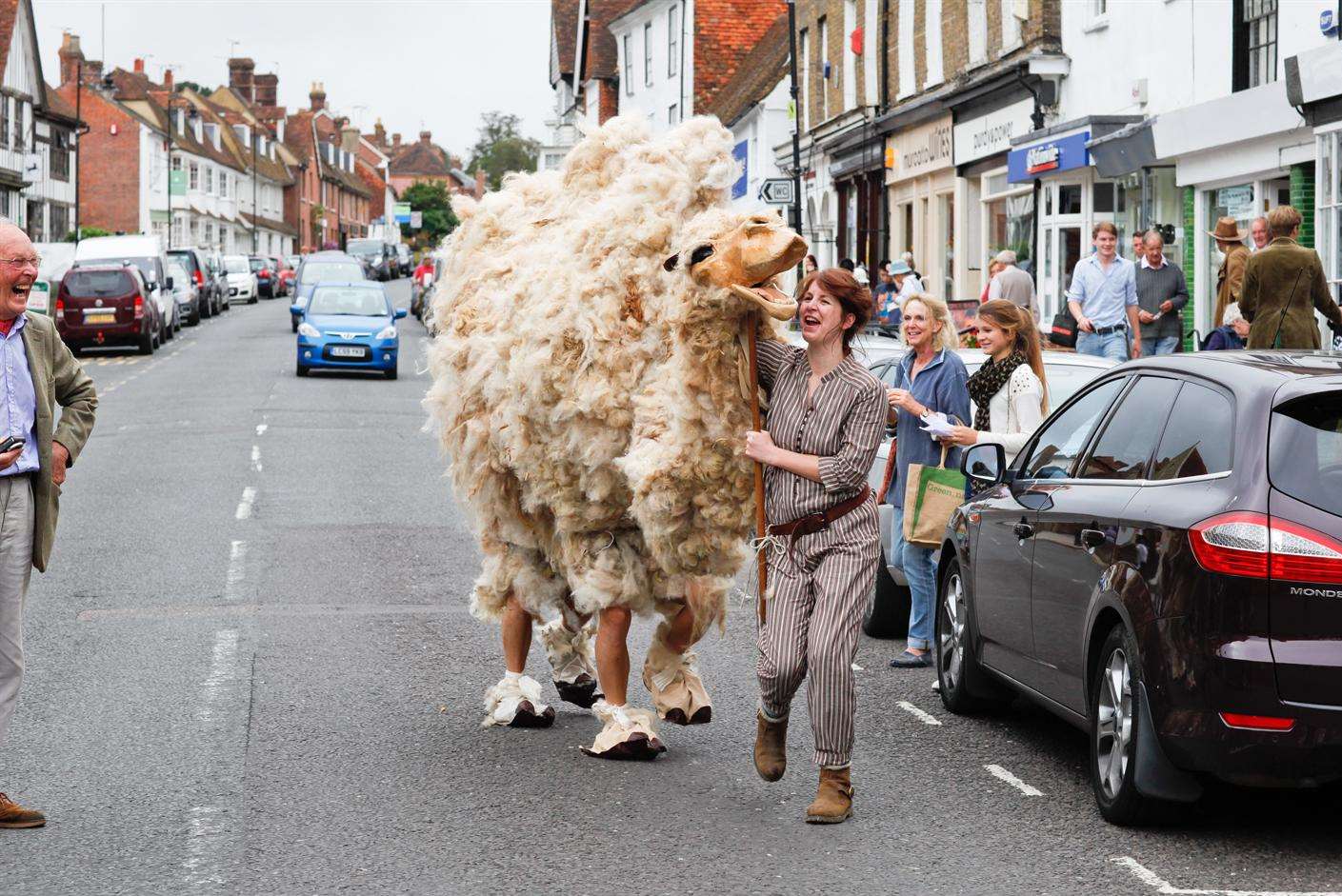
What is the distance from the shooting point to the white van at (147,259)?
139 ft

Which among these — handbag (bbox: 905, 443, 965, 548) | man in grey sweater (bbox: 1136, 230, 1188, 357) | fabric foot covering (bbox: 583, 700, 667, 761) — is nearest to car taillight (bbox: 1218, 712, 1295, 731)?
fabric foot covering (bbox: 583, 700, 667, 761)

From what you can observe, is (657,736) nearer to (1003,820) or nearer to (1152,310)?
(1003,820)

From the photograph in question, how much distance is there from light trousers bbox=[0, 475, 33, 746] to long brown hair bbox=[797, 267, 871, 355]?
2.76 m

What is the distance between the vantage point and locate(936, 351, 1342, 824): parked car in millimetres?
5418

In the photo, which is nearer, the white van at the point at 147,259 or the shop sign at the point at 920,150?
the shop sign at the point at 920,150

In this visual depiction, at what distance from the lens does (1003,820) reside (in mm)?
6230

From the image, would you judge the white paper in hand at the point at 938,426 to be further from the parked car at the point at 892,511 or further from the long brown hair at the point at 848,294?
the long brown hair at the point at 848,294

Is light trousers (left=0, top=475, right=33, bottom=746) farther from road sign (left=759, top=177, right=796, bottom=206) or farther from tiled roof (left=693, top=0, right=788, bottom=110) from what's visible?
tiled roof (left=693, top=0, right=788, bottom=110)

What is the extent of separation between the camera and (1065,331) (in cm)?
1752

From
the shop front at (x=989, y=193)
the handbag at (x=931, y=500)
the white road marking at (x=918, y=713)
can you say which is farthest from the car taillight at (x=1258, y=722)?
the shop front at (x=989, y=193)

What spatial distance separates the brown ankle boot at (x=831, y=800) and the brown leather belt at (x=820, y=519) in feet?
2.66

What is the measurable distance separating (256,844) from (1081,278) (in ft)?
40.5

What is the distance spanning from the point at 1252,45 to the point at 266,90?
123m

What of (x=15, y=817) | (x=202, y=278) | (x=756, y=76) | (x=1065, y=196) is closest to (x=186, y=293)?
(x=202, y=278)
